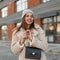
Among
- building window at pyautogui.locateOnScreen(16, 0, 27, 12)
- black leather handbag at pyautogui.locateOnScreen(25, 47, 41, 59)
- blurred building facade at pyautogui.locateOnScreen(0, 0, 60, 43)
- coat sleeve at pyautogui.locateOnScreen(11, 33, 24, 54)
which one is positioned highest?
building window at pyautogui.locateOnScreen(16, 0, 27, 12)

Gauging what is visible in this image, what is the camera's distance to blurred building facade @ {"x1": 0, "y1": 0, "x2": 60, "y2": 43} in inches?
1128

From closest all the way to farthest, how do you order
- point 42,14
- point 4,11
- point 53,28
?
1. point 53,28
2. point 42,14
3. point 4,11

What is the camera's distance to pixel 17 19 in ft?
130

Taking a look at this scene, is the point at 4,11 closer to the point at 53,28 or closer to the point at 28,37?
the point at 53,28

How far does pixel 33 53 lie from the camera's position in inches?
144

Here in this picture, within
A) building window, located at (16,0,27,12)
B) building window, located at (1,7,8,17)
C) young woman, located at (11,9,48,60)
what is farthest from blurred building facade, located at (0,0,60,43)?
young woman, located at (11,9,48,60)

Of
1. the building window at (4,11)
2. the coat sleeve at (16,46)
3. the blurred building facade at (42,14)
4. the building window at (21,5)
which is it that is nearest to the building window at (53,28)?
the blurred building facade at (42,14)

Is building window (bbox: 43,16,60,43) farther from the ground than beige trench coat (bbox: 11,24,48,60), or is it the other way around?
building window (bbox: 43,16,60,43)

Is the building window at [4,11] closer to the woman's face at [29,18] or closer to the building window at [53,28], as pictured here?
the building window at [53,28]

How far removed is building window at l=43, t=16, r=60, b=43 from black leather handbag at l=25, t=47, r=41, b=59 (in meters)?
24.4

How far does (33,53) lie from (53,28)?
2577 cm

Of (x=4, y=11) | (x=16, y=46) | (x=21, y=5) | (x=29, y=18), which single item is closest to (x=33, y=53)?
(x=16, y=46)

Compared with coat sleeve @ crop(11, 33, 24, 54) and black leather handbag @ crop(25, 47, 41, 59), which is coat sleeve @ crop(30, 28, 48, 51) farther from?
A: coat sleeve @ crop(11, 33, 24, 54)

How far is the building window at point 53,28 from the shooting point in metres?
28.4
